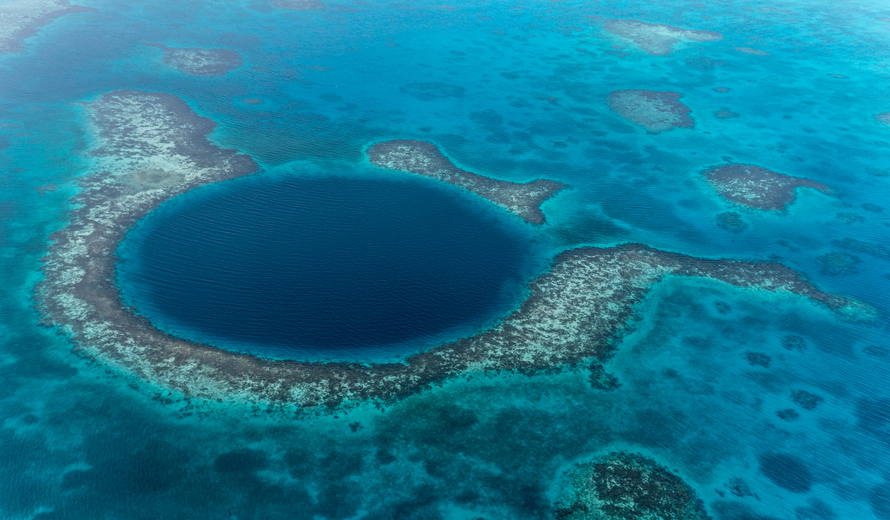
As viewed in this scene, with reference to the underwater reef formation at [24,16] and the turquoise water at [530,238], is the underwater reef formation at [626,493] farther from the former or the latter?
the underwater reef formation at [24,16]

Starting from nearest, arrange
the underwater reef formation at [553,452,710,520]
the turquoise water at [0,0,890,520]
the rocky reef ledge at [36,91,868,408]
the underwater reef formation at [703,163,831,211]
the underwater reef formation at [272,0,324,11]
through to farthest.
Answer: the underwater reef formation at [553,452,710,520], the turquoise water at [0,0,890,520], the rocky reef ledge at [36,91,868,408], the underwater reef formation at [703,163,831,211], the underwater reef formation at [272,0,324,11]

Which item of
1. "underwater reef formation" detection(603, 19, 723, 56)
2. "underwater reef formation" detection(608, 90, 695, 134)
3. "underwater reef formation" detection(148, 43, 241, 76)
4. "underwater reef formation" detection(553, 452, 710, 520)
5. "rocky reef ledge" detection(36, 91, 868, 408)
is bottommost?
"underwater reef formation" detection(553, 452, 710, 520)

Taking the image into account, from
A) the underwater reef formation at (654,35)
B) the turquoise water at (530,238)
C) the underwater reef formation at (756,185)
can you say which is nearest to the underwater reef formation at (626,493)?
the turquoise water at (530,238)

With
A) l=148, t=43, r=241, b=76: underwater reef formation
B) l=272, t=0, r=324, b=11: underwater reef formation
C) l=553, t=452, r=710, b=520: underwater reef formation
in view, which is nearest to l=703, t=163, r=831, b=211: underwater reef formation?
l=553, t=452, r=710, b=520: underwater reef formation

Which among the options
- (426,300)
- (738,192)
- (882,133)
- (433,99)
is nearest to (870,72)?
(882,133)

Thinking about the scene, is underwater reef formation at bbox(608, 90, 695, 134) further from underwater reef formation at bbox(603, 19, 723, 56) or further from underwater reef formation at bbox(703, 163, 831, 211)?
underwater reef formation at bbox(603, 19, 723, 56)

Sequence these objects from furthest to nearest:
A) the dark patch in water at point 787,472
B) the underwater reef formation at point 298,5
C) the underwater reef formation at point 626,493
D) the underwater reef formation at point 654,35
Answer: the underwater reef formation at point 298,5
the underwater reef formation at point 654,35
the dark patch in water at point 787,472
the underwater reef formation at point 626,493

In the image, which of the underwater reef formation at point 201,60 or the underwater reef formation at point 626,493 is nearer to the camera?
the underwater reef formation at point 626,493
